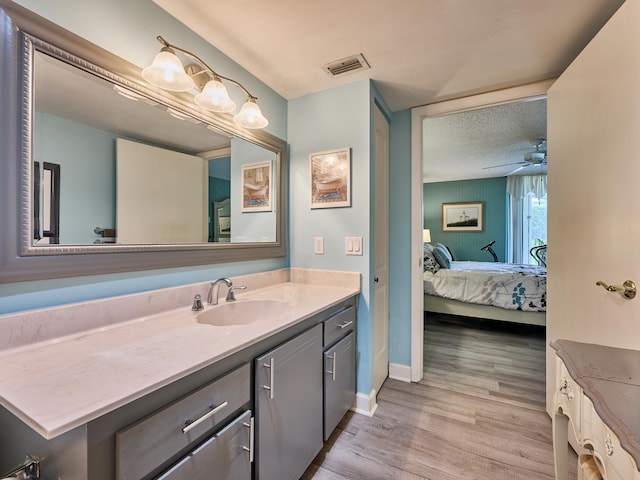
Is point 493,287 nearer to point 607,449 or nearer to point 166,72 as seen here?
point 607,449

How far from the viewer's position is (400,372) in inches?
92.5

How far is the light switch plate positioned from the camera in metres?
1.84

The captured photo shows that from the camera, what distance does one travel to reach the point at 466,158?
14.5 feet

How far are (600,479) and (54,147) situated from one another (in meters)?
1.91

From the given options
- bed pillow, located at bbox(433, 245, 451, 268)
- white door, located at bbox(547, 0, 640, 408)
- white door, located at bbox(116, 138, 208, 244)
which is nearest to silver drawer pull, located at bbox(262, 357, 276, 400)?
white door, located at bbox(116, 138, 208, 244)

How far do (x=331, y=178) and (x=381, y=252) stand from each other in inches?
28.1

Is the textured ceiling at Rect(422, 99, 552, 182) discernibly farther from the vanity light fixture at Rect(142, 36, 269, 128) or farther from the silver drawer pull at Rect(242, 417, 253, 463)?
the silver drawer pull at Rect(242, 417, 253, 463)

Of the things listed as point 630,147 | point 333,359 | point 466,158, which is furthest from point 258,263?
point 466,158

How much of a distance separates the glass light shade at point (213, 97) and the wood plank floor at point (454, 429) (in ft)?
6.27

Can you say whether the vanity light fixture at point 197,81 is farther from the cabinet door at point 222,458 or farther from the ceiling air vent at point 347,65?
the cabinet door at point 222,458

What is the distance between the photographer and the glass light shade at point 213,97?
53.5 inches

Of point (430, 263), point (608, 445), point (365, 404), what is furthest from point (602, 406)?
point (430, 263)

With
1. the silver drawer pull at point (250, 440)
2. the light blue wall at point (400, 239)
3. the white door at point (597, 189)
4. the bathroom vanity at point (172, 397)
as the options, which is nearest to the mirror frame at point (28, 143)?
the bathroom vanity at point (172, 397)

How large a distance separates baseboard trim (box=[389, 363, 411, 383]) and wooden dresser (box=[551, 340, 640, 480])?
4.47ft
